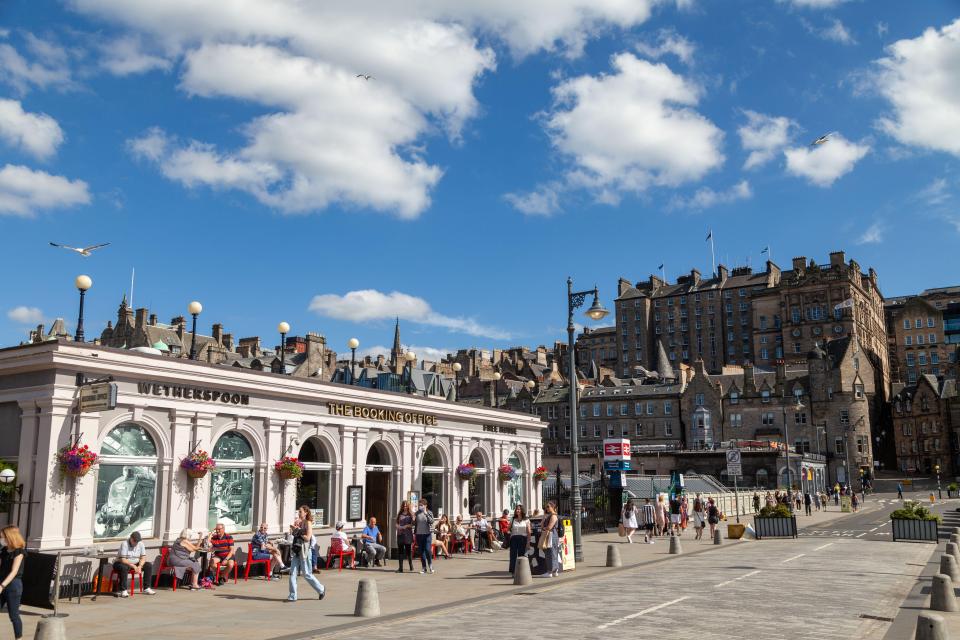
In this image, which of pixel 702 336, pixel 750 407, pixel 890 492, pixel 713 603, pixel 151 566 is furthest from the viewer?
pixel 702 336

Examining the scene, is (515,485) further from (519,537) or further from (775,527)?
(519,537)

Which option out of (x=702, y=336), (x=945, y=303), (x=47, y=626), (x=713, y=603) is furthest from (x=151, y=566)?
(x=945, y=303)

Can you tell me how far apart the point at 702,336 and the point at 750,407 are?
39.6m

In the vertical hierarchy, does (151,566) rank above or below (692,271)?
below

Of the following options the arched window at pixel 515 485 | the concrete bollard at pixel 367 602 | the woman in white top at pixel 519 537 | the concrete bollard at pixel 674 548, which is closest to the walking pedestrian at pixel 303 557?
the concrete bollard at pixel 367 602

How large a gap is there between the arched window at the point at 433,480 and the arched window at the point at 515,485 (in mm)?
4491

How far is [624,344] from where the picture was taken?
140m

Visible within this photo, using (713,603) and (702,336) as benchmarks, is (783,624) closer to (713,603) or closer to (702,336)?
(713,603)

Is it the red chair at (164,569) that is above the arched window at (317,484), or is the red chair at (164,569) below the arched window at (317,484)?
below

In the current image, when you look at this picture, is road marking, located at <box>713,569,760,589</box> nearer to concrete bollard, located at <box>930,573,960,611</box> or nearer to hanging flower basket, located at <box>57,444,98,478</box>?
concrete bollard, located at <box>930,573,960,611</box>

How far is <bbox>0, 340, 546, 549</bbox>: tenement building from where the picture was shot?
17.1 m

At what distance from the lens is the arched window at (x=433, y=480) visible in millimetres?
28500

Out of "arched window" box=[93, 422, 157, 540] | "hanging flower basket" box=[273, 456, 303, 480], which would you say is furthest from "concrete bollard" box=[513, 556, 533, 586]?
"arched window" box=[93, 422, 157, 540]

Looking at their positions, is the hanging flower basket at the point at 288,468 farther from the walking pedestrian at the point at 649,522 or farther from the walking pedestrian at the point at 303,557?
the walking pedestrian at the point at 649,522
